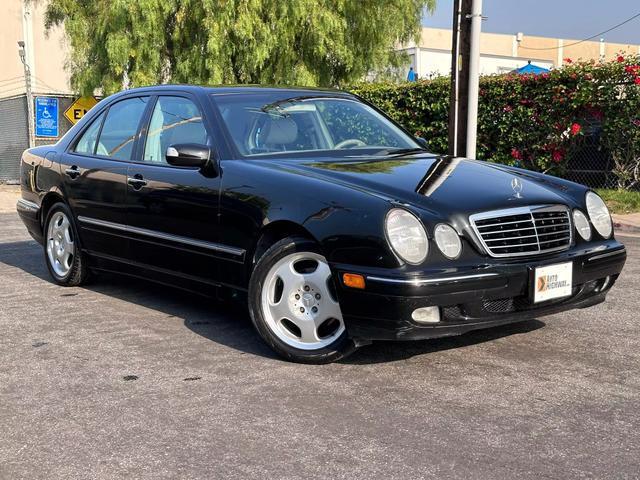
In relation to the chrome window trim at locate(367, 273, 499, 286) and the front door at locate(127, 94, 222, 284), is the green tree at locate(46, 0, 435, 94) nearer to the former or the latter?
the front door at locate(127, 94, 222, 284)

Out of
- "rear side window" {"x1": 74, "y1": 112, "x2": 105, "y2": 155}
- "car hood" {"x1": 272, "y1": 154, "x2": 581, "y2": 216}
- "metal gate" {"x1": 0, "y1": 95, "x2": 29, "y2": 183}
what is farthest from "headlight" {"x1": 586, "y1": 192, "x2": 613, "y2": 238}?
"metal gate" {"x1": 0, "y1": 95, "x2": 29, "y2": 183}

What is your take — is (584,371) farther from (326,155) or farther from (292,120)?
(292,120)

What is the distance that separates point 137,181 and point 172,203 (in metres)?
0.46

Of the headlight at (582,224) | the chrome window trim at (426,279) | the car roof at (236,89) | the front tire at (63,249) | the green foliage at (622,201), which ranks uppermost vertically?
the car roof at (236,89)

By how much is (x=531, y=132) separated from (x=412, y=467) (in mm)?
11719

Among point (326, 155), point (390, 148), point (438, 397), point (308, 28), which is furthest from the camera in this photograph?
point (308, 28)

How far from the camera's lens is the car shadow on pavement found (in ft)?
15.6

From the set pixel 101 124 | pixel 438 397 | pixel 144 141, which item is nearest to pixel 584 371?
pixel 438 397

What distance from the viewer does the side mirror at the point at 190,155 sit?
5.04m

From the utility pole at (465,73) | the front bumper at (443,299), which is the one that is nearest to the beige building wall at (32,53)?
the utility pole at (465,73)

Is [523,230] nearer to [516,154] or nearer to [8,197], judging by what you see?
[516,154]

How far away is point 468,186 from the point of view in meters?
4.59

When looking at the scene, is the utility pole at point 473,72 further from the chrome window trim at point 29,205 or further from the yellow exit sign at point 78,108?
the yellow exit sign at point 78,108

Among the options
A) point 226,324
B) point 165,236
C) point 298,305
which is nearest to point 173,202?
point 165,236
